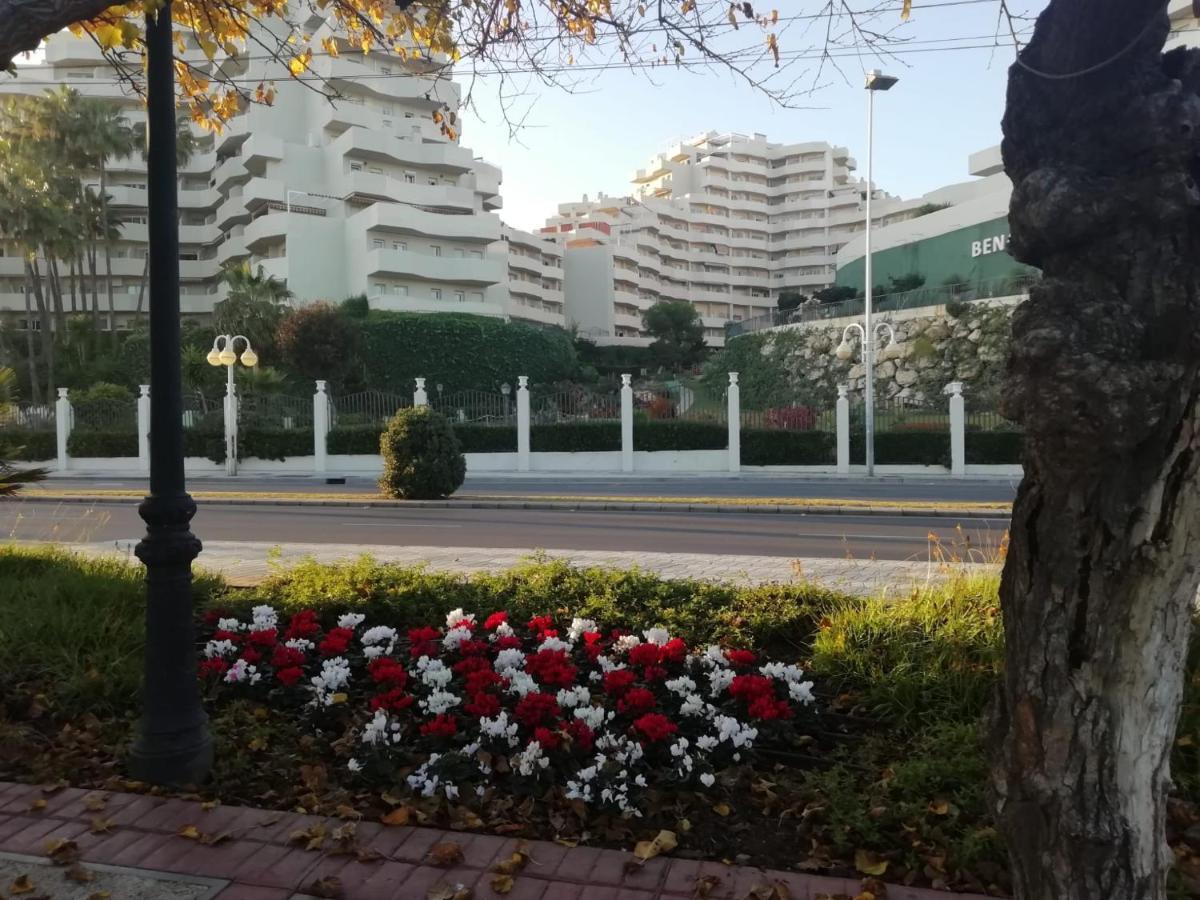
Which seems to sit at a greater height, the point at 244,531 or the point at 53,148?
the point at 53,148

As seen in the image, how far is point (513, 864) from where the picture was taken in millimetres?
2984

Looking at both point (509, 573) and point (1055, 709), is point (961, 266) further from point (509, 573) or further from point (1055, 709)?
point (1055, 709)

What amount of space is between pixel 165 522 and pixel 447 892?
6.54 ft

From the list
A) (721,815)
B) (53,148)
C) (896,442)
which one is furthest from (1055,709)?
(53,148)

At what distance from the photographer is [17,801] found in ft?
11.7

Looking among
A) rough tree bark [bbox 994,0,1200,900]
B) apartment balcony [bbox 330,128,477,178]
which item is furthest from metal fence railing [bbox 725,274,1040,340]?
rough tree bark [bbox 994,0,1200,900]

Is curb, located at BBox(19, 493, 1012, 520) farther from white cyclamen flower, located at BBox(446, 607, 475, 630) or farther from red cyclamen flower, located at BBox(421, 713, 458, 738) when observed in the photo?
red cyclamen flower, located at BBox(421, 713, 458, 738)

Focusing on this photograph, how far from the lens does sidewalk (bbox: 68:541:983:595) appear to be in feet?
26.3

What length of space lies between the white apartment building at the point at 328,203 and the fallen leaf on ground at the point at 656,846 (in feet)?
166

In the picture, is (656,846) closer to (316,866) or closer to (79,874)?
(316,866)

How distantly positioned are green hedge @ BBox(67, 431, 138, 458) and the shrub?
72.9 ft

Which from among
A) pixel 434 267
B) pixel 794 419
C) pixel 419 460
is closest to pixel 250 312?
pixel 434 267

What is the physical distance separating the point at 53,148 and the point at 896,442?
45617 millimetres

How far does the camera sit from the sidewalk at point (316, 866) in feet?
9.36
